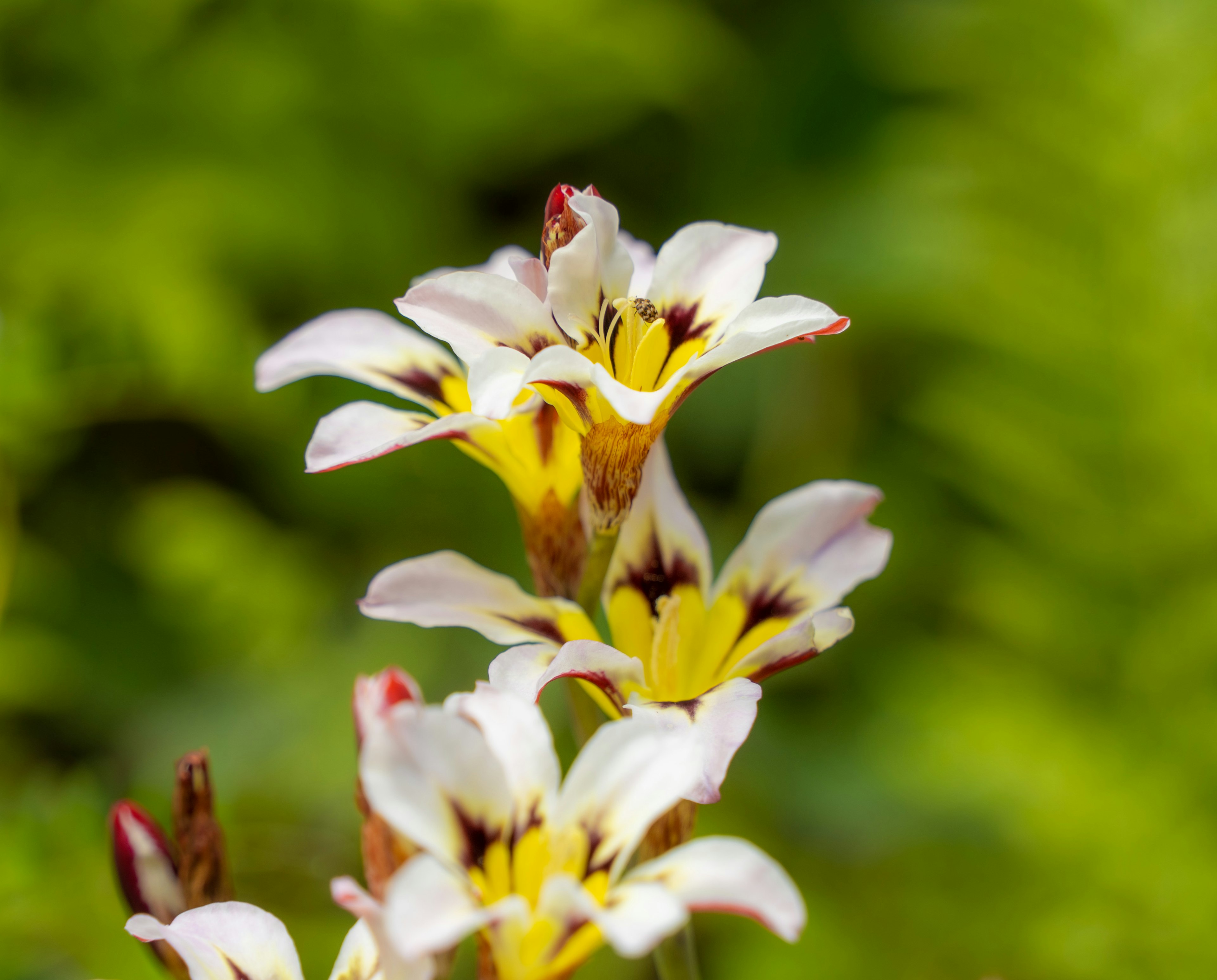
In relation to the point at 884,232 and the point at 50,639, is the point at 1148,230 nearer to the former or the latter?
the point at 884,232

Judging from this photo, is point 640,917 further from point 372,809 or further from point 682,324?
point 682,324

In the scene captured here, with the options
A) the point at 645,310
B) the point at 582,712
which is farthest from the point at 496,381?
the point at 582,712

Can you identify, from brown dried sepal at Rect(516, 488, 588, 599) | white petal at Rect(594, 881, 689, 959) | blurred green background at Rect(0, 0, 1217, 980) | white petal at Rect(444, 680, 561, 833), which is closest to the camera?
white petal at Rect(594, 881, 689, 959)

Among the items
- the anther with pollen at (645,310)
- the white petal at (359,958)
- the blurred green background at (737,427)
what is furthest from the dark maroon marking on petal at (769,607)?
the blurred green background at (737,427)

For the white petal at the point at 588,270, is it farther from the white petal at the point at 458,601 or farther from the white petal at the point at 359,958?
the white petal at the point at 359,958

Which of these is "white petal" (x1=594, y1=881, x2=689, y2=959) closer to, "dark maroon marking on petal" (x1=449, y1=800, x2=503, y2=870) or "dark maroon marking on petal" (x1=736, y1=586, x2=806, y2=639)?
"dark maroon marking on petal" (x1=449, y1=800, x2=503, y2=870)

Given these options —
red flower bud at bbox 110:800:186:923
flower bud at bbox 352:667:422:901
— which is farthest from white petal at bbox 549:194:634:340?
red flower bud at bbox 110:800:186:923

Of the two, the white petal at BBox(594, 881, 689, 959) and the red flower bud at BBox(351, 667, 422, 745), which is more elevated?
the red flower bud at BBox(351, 667, 422, 745)
